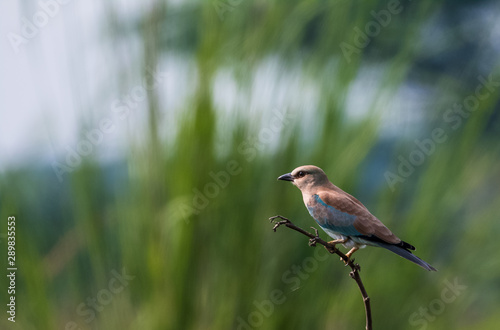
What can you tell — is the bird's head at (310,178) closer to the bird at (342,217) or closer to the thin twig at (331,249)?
the bird at (342,217)

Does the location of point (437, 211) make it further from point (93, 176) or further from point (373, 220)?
point (93, 176)

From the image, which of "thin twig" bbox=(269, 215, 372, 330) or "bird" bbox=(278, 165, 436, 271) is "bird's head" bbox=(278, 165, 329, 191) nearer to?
"bird" bbox=(278, 165, 436, 271)

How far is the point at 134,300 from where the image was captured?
90cm

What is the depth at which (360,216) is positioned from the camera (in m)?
0.66

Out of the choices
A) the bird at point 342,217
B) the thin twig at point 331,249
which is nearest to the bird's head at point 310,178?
the bird at point 342,217

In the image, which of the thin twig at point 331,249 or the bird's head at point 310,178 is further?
the bird's head at point 310,178

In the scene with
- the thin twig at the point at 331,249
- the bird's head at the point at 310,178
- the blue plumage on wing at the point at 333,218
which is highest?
the bird's head at the point at 310,178

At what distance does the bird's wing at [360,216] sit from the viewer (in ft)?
2.01

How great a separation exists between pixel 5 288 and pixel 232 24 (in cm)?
50

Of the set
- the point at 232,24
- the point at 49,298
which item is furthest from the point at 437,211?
the point at 49,298

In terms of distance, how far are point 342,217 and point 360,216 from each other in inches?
0.7

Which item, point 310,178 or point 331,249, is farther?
point 310,178

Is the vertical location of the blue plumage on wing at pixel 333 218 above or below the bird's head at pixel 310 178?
below

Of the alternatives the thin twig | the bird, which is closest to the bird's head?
the bird
